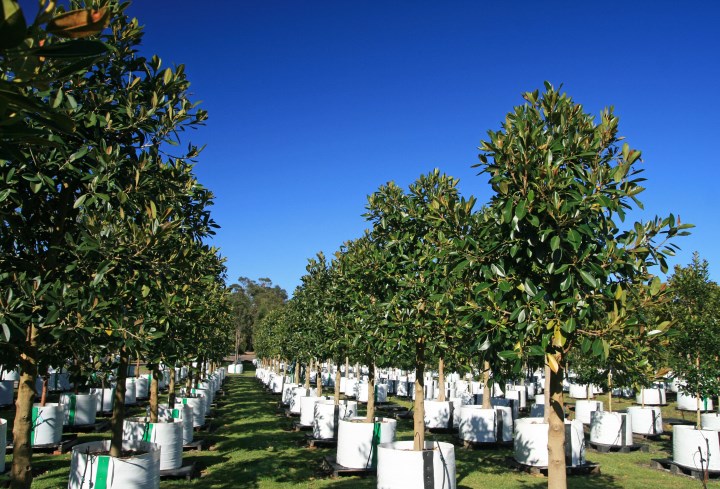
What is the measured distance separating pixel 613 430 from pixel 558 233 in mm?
15031

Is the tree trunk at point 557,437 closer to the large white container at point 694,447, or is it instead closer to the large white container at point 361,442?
the large white container at point 361,442

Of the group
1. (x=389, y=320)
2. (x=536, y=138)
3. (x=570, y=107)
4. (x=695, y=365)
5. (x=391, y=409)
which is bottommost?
(x=391, y=409)

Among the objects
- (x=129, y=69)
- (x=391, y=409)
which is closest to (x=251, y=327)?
(x=391, y=409)

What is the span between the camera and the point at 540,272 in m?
5.83

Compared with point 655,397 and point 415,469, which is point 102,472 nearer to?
point 415,469

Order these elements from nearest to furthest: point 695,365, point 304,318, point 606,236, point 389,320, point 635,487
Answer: point 606,236 < point 389,320 < point 635,487 < point 695,365 < point 304,318

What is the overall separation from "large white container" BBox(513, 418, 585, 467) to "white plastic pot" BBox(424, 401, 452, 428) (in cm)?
708

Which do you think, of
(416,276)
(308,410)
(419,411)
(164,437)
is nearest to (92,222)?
(416,276)

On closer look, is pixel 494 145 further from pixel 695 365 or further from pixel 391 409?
pixel 391 409

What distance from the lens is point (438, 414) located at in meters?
21.2

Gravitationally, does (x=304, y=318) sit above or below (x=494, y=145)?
below

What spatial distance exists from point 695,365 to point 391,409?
14.8 meters

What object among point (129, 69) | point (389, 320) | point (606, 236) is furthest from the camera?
point (389, 320)

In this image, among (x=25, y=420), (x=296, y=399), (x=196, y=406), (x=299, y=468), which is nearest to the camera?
(x=25, y=420)
